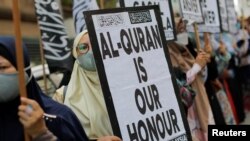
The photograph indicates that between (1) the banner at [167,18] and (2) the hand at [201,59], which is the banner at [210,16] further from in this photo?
(1) the banner at [167,18]

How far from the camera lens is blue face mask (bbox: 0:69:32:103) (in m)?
2.02

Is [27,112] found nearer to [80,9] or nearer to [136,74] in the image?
[136,74]

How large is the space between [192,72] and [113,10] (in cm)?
170

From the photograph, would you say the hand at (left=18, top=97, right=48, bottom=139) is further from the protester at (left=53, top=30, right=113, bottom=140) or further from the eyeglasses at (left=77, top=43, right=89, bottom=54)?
the eyeglasses at (left=77, top=43, right=89, bottom=54)

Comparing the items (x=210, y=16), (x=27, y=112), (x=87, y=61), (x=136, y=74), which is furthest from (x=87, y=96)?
(x=210, y=16)

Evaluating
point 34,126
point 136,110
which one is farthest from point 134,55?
point 34,126

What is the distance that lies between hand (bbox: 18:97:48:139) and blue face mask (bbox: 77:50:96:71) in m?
1.09

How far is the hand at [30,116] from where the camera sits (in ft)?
6.02

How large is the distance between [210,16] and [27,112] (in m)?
3.54

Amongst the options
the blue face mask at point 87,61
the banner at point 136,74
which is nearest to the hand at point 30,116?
the banner at point 136,74

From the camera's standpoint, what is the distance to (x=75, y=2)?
4727 millimetres

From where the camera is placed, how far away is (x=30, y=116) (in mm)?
1838

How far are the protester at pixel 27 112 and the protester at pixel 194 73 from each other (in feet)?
5.96

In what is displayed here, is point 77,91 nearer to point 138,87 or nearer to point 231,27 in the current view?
point 138,87
